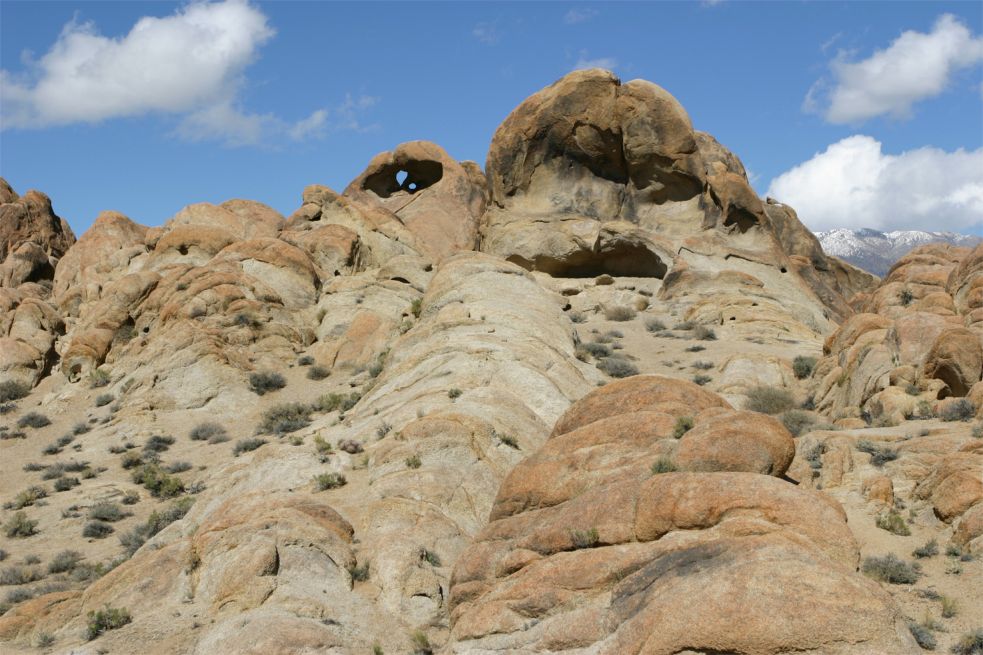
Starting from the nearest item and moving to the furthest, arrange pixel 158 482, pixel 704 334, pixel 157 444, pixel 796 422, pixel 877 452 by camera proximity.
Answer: pixel 877 452, pixel 796 422, pixel 158 482, pixel 157 444, pixel 704 334

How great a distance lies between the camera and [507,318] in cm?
2592

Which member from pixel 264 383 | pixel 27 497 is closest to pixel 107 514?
pixel 27 497

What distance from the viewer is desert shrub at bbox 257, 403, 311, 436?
1051 inches

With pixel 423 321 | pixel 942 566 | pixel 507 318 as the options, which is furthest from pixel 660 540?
pixel 423 321

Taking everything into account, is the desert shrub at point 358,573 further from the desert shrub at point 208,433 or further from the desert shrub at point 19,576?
the desert shrub at point 208,433

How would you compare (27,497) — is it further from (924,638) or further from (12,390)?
(924,638)

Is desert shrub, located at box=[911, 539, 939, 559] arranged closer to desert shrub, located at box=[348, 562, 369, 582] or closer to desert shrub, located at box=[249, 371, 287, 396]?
desert shrub, located at box=[348, 562, 369, 582]

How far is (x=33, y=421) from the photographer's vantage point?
30547 millimetres

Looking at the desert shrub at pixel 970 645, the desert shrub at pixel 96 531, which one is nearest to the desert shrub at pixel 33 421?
the desert shrub at pixel 96 531

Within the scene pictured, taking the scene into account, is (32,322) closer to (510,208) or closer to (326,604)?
(510,208)

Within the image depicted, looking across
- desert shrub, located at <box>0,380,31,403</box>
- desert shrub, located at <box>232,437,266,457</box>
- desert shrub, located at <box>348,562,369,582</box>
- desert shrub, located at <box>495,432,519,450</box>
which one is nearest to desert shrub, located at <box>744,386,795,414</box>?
desert shrub, located at <box>495,432,519,450</box>

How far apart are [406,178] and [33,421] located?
35.6 m

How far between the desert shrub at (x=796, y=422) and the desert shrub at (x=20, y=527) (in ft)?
56.7

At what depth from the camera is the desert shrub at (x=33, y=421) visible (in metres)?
30.5
